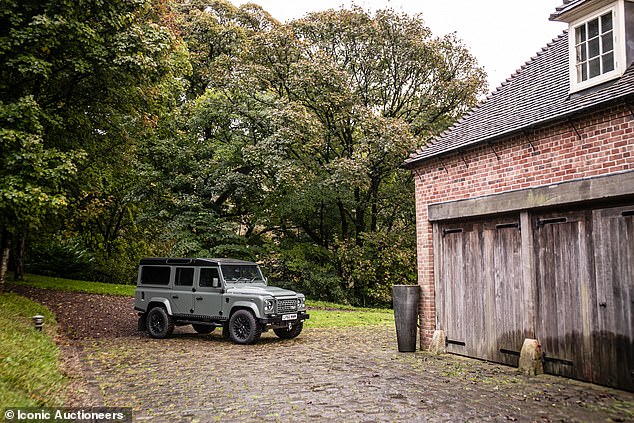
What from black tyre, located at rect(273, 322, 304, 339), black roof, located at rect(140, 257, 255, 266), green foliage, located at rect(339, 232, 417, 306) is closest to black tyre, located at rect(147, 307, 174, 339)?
black roof, located at rect(140, 257, 255, 266)

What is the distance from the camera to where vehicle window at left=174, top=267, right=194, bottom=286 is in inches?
489

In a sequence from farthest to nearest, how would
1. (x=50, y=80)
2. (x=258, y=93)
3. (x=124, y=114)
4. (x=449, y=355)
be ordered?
(x=258, y=93) → (x=124, y=114) → (x=50, y=80) → (x=449, y=355)

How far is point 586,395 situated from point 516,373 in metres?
1.50

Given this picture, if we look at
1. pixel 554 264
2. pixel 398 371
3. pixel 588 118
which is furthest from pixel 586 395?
pixel 588 118

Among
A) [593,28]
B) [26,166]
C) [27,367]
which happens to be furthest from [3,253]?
[593,28]

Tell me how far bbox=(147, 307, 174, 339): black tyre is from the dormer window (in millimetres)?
10025

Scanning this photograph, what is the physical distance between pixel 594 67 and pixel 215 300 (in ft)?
29.0

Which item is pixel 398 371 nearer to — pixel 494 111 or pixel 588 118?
pixel 588 118

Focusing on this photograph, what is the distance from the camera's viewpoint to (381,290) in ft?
72.9

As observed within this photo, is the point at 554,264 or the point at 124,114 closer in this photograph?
the point at 554,264

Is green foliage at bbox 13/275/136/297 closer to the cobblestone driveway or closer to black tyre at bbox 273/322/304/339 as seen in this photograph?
black tyre at bbox 273/322/304/339

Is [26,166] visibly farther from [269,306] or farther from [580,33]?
[580,33]

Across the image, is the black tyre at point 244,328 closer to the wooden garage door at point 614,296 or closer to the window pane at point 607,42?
the wooden garage door at point 614,296

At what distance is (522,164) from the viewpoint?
345 inches
